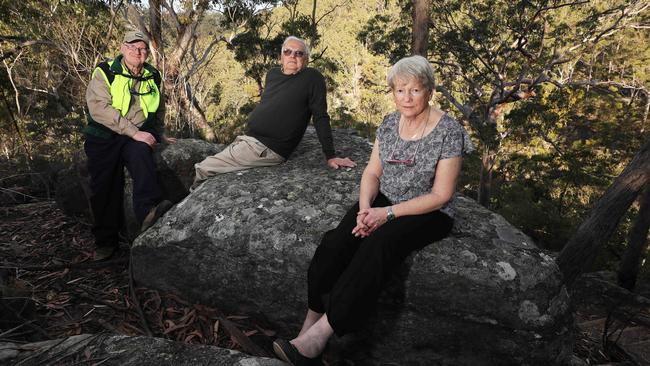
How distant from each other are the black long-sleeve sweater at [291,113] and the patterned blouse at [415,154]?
90 cm

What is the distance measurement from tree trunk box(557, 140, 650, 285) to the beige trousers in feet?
13.8

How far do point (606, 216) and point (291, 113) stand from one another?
4.35 meters

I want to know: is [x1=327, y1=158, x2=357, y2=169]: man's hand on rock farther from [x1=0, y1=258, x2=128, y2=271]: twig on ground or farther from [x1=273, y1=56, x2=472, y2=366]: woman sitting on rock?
[x1=0, y1=258, x2=128, y2=271]: twig on ground

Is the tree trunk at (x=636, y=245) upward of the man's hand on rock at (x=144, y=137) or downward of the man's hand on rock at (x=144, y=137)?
downward

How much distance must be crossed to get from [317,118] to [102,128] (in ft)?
6.02

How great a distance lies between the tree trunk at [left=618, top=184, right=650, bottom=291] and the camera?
6344 mm

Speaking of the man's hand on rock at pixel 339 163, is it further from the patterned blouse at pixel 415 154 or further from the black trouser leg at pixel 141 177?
the black trouser leg at pixel 141 177

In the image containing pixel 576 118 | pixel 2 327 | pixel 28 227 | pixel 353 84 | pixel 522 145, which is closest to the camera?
pixel 2 327

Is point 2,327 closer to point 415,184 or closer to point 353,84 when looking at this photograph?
point 415,184

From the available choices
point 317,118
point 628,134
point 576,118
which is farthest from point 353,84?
point 317,118

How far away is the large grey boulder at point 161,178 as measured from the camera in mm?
3844

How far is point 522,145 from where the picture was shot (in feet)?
52.0

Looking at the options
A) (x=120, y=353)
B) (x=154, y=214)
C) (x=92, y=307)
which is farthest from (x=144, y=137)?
(x=120, y=353)

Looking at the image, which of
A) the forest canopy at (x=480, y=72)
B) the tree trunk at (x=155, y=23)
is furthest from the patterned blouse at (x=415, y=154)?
the tree trunk at (x=155, y=23)
